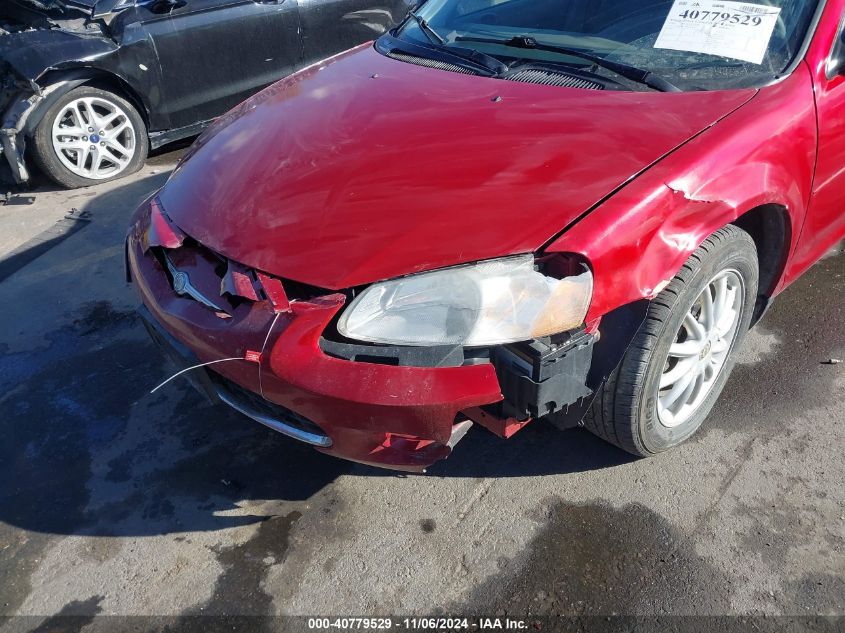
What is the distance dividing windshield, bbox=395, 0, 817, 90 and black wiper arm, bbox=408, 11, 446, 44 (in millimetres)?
19

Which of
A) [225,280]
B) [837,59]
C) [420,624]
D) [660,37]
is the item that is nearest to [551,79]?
[660,37]

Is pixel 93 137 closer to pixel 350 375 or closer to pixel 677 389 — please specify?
pixel 350 375

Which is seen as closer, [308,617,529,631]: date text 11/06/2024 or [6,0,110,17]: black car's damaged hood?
[308,617,529,631]: date text 11/06/2024

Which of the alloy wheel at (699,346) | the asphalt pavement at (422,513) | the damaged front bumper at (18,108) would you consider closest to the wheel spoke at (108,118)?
the damaged front bumper at (18,108)

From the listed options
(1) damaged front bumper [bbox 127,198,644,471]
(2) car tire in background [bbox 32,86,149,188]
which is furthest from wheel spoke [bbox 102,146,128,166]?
(1) damaged front bumper [bbox 127,198,644,471]

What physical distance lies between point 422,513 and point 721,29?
1.86 metres

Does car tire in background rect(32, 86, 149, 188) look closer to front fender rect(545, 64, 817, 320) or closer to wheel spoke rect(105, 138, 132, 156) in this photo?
wheel spoke rect(105, 138, 132, 156)

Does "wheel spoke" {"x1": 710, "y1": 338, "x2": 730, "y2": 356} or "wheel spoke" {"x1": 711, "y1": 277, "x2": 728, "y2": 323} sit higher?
"wheel spoke" {"x1": 711, "y1": 277, "x2": 728, "y2": 323}

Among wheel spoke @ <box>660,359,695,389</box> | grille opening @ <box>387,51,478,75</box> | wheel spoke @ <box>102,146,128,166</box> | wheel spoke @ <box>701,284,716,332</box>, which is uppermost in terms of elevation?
grille opening @ <box>387,51,478,75</box>

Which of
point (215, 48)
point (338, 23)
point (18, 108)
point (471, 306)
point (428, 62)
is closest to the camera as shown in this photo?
point (471, 306)

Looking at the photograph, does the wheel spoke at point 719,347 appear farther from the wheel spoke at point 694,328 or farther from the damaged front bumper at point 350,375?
the damaged front bumper at point 350,375

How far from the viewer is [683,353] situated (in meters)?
2.17

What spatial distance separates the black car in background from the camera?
4.48 m

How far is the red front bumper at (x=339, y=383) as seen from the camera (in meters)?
1.70
